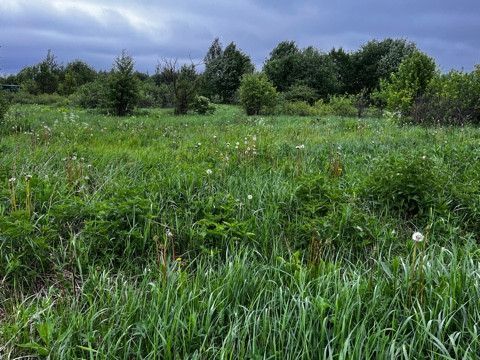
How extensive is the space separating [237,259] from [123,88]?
643 inches

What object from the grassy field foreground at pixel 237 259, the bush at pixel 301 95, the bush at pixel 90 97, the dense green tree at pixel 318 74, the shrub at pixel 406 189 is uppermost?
the dense green tree at pixel 318 74

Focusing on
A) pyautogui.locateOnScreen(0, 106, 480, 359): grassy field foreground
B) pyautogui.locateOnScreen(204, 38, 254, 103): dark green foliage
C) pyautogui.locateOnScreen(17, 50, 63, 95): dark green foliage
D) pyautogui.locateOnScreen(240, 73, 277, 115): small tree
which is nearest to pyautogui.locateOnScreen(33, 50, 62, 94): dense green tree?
pyautogui.locateOnScreen(17, 50, 63, 95): dark green foliage

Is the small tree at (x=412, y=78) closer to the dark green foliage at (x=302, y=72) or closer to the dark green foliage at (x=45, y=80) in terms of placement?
the dark green foliage at (x=302, y=72)

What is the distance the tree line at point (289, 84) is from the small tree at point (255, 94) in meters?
0.05

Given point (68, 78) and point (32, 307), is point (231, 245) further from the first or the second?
point (68, 78)

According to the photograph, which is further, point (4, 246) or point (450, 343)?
point (4, 246)

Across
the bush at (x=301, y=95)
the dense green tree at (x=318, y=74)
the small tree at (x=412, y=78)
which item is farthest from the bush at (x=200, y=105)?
the dense green tree at (x=318, y=74)

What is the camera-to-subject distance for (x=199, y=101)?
22.0 meters

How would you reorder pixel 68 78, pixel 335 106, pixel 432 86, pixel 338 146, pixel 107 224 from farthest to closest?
pixel 68 78, pixel 335 106, pixel 432 86, pixel 338 146, pixel 107 224

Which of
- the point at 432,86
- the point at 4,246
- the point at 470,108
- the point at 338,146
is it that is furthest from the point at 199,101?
the point at 4,246

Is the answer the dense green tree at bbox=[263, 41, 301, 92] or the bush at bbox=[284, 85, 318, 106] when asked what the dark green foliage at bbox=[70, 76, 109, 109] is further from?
the dense green tree at bbox=[263, 41, 301, 92]

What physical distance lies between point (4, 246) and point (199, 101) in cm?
1898

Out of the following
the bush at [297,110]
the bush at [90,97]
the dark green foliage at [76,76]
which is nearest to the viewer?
the bush at [90,97]

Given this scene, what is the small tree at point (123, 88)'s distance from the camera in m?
18.2
